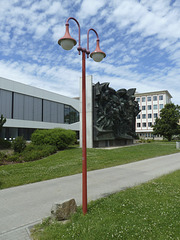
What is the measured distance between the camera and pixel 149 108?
245 feet

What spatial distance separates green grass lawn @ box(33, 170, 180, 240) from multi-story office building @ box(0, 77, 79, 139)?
30.9 meters

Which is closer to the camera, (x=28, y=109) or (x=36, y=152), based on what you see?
(x=36, y=152)

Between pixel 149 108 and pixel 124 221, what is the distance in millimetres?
73794

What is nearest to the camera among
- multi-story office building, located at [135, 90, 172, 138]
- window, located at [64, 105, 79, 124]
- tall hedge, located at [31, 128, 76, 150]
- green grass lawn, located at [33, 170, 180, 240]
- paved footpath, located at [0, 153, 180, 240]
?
green grass lawn, located at [33, 170, 180, 240]

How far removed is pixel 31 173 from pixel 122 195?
230 inches

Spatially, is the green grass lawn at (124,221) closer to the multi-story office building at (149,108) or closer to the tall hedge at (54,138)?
the tall hedge at (54,138)

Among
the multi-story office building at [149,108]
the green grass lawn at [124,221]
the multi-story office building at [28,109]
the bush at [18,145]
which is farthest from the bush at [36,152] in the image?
the multi-story office building at [149,108]

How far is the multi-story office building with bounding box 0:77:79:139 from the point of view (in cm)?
3353

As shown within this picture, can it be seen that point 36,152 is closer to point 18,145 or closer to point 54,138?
point 18,145

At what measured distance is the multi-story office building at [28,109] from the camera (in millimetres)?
33531

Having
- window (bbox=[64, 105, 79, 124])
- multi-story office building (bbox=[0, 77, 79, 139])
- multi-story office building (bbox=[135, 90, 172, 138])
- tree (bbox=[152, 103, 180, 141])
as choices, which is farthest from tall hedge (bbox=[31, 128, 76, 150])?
multi-story office building (bbox=[135, 90, 172, 138])

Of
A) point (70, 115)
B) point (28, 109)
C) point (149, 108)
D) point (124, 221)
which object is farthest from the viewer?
point (149, 108)

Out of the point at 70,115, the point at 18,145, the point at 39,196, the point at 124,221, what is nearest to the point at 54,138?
the point at 18,145

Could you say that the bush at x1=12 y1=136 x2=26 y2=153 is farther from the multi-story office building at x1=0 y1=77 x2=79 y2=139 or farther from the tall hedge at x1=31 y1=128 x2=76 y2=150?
the multi-story office building at x1=0 y1=77 x2=79 y2=139
